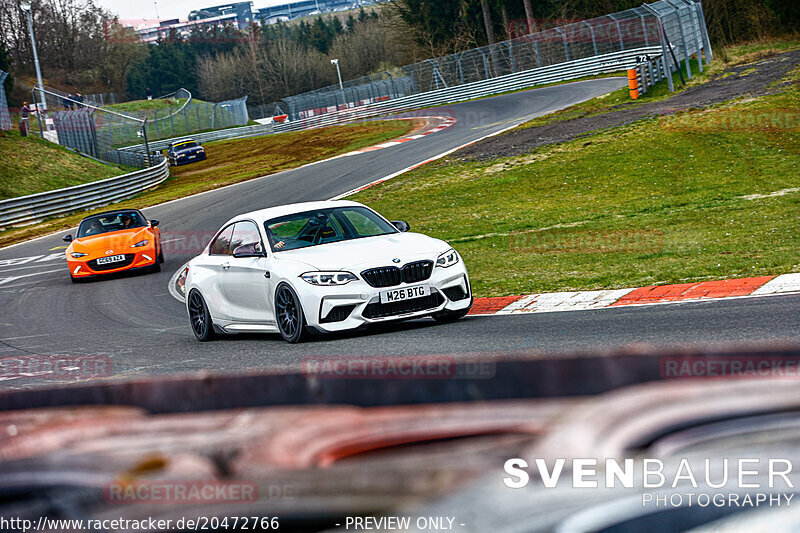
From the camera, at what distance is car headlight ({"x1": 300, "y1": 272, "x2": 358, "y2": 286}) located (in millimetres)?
8945

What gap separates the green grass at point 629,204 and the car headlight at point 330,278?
11.8 feet

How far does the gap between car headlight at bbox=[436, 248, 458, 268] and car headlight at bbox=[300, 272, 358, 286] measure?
934 mm

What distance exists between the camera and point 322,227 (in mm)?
10172

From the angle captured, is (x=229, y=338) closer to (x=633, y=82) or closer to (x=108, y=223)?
(x=108, y=223)

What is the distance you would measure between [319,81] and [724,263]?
123 metres

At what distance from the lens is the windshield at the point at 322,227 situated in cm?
996

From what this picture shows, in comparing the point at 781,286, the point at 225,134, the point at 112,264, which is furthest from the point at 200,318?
the point at 225,134

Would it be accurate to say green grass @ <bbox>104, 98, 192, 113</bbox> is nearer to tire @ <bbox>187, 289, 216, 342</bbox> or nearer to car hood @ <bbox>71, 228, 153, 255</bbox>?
car hood @ <bbox>71, 228, 153, 255</bbox>

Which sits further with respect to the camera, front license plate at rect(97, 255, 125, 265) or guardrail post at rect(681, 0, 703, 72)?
guardrail post at rect(681, 0, 703, 72)

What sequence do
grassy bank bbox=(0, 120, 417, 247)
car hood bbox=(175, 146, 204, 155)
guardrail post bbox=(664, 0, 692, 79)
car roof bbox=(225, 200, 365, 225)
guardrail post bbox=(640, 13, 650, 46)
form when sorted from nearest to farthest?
car roof bbox=(225, 200, 365, 225)
grassy bank bbox=(0, 120, 417, 247)
guardrail post bbox=(664, 0, 692, 79)
guardrail post bbox=(640, 13, 650, 46)
car hood bbox=(175, 146, 204, 155)

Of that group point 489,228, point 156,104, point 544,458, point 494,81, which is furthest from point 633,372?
point 156,104

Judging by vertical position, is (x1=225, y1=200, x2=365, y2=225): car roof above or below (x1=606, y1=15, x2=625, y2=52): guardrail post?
below

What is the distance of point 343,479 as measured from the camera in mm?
2092

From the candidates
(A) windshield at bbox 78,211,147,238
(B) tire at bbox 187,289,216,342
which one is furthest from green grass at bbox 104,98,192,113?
(B) tire at bbox 187,289,216,342
